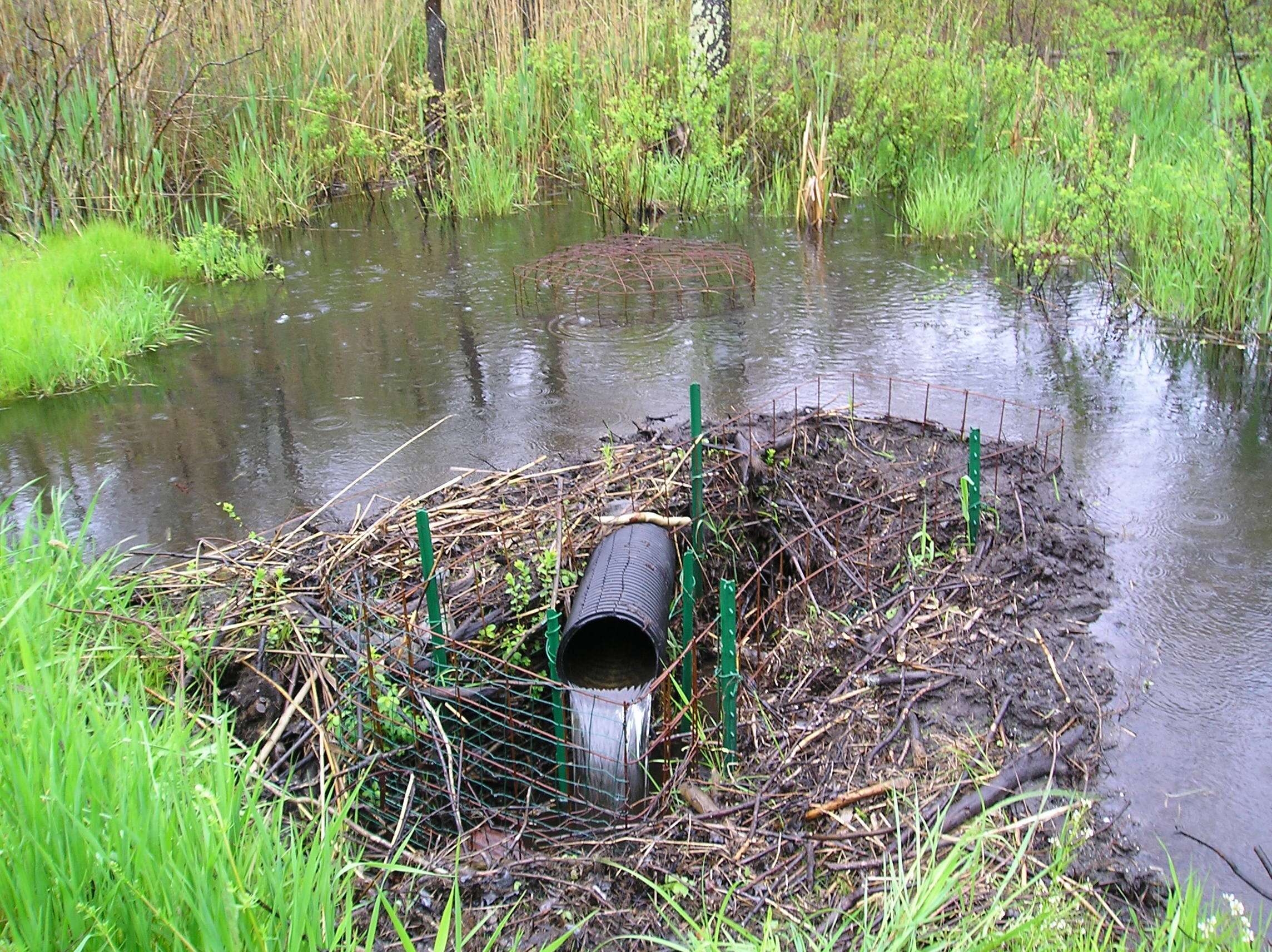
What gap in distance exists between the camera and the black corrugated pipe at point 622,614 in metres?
3.12

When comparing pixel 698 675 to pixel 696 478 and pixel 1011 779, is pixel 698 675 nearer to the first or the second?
pixel 696 478

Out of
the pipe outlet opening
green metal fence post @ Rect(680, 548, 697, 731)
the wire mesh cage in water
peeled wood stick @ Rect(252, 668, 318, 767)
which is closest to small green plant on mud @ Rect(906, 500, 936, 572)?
green metal fence post @ Rect(680, 548, 697, 731)

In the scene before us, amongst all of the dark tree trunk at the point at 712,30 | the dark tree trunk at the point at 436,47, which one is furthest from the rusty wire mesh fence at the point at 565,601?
the dark tree trunk at the point at 436,47

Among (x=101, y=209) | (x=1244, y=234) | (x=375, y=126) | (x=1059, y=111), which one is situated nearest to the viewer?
(x=1244, y=234)

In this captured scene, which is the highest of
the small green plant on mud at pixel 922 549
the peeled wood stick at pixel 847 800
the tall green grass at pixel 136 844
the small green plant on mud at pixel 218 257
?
the small green plant on mud at pixel 218 257

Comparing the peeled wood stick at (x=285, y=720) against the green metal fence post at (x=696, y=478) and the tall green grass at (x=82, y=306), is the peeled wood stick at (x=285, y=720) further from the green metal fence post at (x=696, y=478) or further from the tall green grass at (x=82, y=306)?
the tall green grass at (x=82, y=306)

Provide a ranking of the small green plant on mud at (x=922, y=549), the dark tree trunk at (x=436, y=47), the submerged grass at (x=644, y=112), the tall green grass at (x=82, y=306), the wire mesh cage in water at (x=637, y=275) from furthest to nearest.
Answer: the dark tree trunk at (x=436, y=47), the submerged grass at (x=644, y=112), the wire mesh cage in water at (x=637, y=275), the tall green grass at (x=82, y=306), the small green plant on mud at (x=922, y=549)

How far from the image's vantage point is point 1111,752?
9.21 feet

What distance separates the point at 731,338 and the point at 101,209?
505 cm

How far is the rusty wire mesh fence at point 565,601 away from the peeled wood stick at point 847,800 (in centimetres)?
39

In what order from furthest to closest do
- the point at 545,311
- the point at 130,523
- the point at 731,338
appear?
the point at 545,311
the point at 731,338
the point at 130,523

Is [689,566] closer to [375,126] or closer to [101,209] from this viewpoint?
[101,209]

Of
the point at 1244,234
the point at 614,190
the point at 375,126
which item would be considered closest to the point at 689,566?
the point at 1244,234

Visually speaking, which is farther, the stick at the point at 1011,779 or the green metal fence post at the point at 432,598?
the green metal fence post at the point at 432,598
